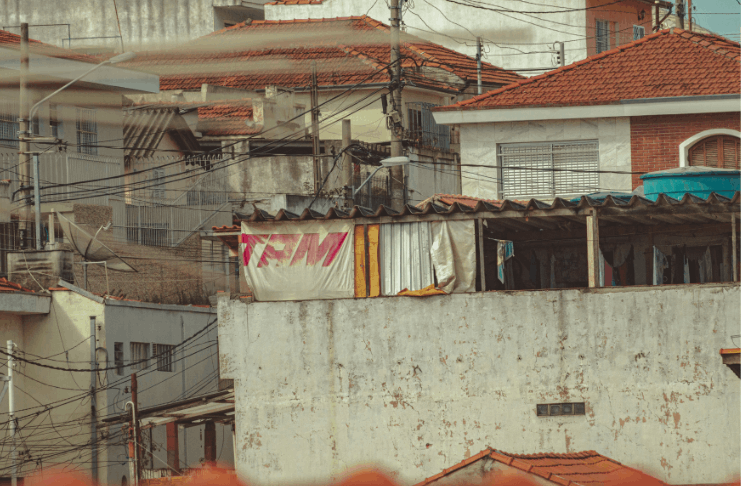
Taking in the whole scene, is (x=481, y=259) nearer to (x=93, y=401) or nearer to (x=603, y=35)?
(x=93, y=401)

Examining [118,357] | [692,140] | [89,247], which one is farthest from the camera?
[89,247]

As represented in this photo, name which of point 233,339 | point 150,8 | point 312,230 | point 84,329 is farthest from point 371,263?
point 150,8

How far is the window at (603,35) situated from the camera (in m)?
41.2

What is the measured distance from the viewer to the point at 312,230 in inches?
788

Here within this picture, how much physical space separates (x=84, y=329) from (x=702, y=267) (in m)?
Result: 13.7

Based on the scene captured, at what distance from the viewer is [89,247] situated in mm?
29812

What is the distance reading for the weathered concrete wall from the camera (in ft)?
61.3

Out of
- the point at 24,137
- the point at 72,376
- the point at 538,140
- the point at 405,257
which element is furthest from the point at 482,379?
the point at 24,137

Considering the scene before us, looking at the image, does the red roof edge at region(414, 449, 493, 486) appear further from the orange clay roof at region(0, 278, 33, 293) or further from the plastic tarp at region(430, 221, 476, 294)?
the orange clay roof at region(0, 278, 33, 293)

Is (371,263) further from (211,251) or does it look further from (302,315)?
(211,251)

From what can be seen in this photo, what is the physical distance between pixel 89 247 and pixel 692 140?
15210 millimetres

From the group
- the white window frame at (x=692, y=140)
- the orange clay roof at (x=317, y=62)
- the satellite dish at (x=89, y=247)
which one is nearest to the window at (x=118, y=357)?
the satellite dish at (x=89, y=247)

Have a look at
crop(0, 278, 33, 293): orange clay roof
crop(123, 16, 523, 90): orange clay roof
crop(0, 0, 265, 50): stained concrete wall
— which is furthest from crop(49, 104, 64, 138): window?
crop(0, 0, 265, 50): stained concrete wall

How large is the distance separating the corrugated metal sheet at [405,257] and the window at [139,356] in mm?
9440
